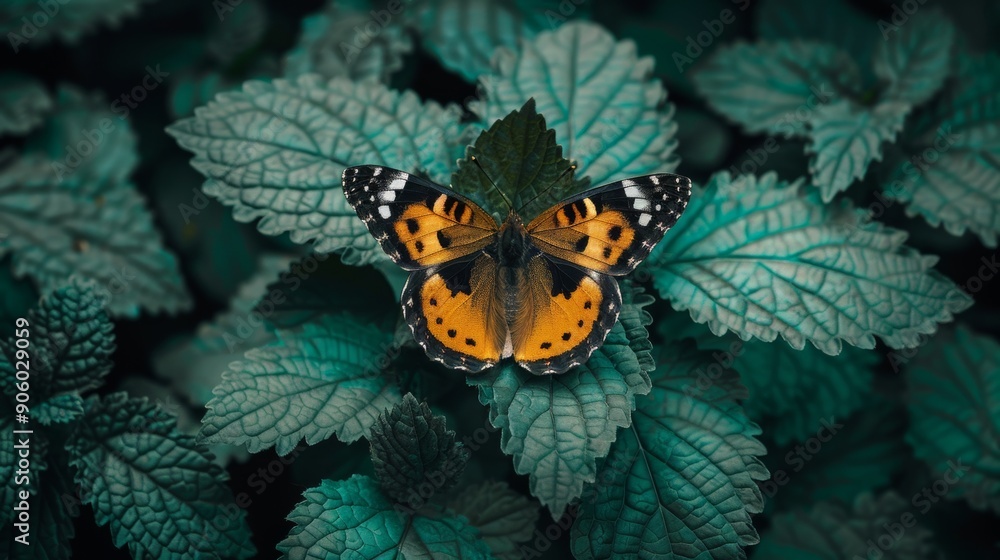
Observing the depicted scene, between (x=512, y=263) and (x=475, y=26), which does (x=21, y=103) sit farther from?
(x=512, y=263)

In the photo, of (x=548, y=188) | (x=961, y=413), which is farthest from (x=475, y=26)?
(x=961, y=413)

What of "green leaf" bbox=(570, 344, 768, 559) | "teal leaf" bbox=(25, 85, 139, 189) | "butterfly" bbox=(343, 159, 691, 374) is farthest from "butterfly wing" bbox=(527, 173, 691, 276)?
"teal leaf" bbox=(25, 85, 139, 189)

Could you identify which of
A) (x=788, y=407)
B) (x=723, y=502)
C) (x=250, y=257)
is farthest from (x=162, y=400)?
(x=788, y=407)

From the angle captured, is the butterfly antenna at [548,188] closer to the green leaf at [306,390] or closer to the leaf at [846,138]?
the green leaf at [306,390]

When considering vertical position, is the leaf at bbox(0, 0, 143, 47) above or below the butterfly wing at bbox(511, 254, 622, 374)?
below

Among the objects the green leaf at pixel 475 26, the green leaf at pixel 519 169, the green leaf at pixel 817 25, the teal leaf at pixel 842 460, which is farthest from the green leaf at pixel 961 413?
the green leaf at pixel 475 26

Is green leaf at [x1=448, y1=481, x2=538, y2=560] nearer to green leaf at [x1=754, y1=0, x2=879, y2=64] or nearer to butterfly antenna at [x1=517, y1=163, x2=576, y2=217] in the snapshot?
butterfly antenna at [x1=517, y1=163, x2=576, y2=217]
